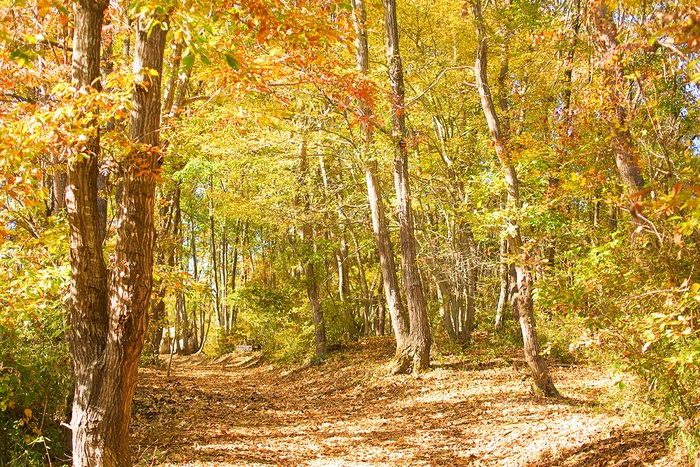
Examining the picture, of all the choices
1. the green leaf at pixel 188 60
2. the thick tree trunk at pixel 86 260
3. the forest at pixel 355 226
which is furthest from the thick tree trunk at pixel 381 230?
the green leaf at pixel 188 60

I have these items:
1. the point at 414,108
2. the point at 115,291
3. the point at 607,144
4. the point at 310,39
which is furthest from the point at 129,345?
the point at 414,108

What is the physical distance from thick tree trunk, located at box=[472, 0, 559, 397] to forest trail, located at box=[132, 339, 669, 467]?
0.52 metres

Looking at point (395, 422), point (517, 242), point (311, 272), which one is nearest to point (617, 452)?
point (517, 242)

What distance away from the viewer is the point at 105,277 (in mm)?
4840

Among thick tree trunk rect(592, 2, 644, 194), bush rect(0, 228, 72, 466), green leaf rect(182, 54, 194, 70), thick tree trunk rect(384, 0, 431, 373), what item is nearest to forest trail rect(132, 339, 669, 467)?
thick tree trunk rect(384, 0, 431, 373)

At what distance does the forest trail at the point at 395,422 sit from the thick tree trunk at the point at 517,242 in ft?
1.71

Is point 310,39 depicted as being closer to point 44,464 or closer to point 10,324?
point 10,324

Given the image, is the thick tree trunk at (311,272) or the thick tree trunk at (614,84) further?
the thick tree trunk at (311,272)

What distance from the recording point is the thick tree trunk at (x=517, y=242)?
24.8 feet

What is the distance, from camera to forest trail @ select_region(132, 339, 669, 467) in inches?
244

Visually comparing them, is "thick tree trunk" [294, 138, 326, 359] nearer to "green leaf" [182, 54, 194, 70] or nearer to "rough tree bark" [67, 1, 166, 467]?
"rough tree bark" [67, 1, 166, 467]

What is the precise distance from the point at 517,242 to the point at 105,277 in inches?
211

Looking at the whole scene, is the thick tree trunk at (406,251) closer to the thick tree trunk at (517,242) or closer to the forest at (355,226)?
the forest at (355,226)

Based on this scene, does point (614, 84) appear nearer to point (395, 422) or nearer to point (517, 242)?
point (517, 242)
